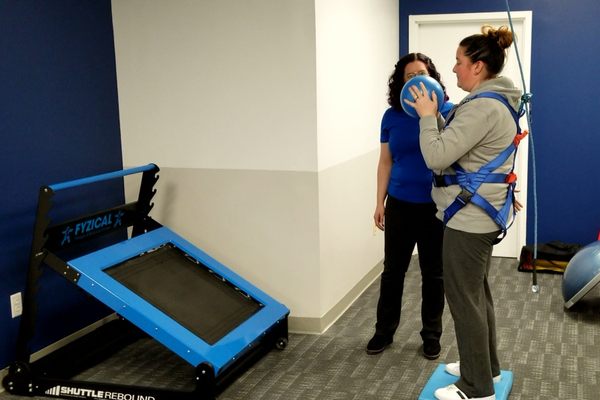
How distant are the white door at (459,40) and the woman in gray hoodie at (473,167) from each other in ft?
8.35

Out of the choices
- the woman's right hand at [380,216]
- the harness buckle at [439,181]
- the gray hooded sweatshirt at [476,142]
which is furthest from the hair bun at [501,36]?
the woman's right hand at [380,216]

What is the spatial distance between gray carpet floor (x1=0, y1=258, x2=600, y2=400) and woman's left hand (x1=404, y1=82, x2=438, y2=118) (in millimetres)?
1146

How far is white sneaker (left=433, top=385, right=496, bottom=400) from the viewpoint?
2.51 m

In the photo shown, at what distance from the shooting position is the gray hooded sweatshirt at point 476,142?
2234 mm

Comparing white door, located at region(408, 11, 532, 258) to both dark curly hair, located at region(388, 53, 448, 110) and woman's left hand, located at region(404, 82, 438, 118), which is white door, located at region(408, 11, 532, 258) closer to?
dark curly hair, located at region(388, 53, 448, 110)

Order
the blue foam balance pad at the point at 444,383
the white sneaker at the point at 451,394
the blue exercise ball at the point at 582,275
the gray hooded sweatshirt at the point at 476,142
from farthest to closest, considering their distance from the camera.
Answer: the blue exercise ball at the point at 582,275, the blue foam balance pad at the point at 444,383, the white sneaker at the point at 451,394, the gray hooded sweatshirt at the point at 476,142

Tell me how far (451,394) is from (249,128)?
5.24 ft

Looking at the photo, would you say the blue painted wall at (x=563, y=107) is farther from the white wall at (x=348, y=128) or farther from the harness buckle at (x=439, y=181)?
the harness buckle at (x=439, y=181)

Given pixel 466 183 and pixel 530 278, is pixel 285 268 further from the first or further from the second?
pixel 530 278

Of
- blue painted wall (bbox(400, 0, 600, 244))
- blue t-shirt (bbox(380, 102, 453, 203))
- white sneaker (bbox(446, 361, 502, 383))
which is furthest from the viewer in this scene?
blue painted wall (bbox(400, 0, 600, 244))

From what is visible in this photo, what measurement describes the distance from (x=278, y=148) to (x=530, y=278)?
204cm

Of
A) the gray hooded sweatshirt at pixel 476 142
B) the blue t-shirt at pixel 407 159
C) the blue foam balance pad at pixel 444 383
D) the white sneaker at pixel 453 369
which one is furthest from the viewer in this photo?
the blue t-shirt at pixel 407 159

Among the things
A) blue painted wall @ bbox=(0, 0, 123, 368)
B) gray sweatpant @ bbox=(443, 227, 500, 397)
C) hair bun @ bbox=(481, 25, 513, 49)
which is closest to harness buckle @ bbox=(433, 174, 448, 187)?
gray sweatpant @ bbox=(443, 227, 500, 397)

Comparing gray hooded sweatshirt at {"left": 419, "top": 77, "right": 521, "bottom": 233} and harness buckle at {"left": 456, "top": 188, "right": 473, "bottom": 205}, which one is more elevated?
gray hooded sweatshirt at {"left": 419, "top": 77, "right": 521, "bottom": 233}
